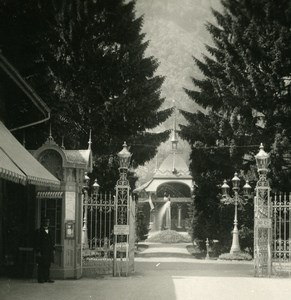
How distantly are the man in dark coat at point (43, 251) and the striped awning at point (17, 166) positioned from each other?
1.51 meters

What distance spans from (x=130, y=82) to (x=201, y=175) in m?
5.76

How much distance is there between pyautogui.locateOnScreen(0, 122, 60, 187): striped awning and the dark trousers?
213 centimetres

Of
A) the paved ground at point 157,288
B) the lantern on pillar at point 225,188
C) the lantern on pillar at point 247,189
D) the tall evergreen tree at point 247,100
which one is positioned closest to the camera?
the paved ground at point 157,288

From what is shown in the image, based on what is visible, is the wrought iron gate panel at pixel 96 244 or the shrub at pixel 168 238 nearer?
the wrought iron gate panel at pixel 96 244

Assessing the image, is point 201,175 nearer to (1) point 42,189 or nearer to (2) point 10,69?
(1) point 42,189

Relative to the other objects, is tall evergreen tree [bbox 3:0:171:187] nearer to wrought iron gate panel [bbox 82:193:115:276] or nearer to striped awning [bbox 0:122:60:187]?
wrought iron gate panel [bbox 82:193:115:276]

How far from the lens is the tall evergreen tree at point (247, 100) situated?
28.0m

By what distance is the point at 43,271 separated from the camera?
598 inches

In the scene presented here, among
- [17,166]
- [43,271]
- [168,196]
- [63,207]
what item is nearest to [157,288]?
[43,271]

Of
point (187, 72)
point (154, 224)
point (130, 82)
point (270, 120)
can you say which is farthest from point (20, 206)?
point (187, 72)

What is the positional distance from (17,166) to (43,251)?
3713 millimetres

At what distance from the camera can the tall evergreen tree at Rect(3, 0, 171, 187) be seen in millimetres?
27844

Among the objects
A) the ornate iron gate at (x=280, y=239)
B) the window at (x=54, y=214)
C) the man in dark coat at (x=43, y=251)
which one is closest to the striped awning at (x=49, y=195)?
the window at (x=54, y=214)

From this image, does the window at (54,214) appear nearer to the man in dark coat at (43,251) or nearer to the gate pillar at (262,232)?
the man in dark coat at (43,251)
